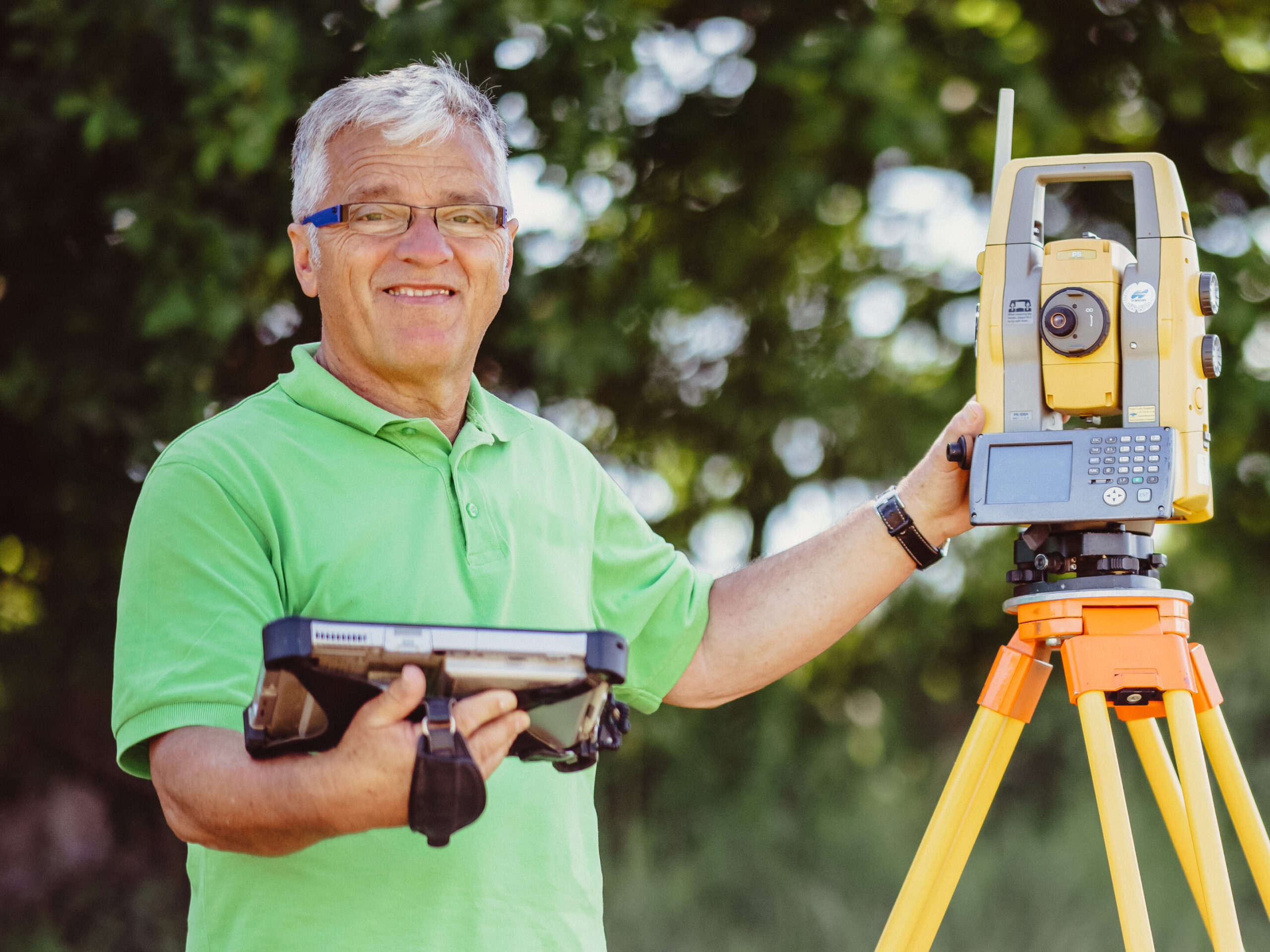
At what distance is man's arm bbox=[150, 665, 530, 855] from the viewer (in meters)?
1.52

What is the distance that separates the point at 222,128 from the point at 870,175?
2.26 metres

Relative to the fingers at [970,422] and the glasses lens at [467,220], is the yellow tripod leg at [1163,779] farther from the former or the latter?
the glasses lens at [467,220]

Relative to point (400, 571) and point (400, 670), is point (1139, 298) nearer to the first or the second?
point (400, 571)

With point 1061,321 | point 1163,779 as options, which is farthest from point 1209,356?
point 1163,779

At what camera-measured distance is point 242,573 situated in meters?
1.87

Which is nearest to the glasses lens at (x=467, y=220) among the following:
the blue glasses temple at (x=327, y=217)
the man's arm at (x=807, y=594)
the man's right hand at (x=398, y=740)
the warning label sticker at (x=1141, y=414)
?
the blue glasses temple at (x=327, y=217)

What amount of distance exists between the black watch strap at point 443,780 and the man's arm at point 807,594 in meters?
1.12

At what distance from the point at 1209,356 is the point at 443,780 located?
1492 mm

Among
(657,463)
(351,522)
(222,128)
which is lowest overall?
(351,522)

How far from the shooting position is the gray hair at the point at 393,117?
7.23ft

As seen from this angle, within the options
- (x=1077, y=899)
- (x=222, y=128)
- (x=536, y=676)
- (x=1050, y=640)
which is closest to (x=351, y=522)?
(x=536, y=676)

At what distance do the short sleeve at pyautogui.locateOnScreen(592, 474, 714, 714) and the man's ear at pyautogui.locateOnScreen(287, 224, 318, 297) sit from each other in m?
0.66

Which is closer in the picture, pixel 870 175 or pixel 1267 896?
pixel 1267 896

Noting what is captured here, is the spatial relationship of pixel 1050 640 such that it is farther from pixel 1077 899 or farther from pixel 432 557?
pixel 1077 899
